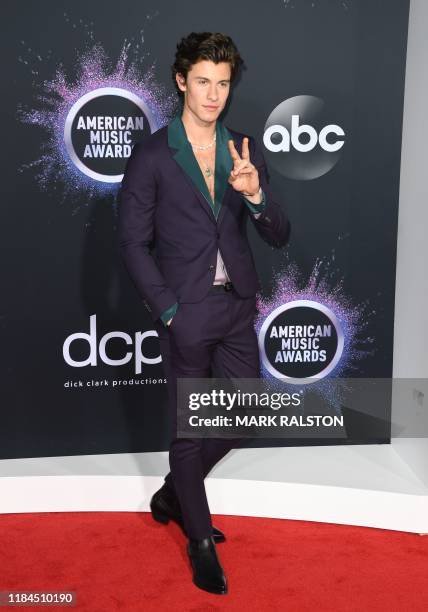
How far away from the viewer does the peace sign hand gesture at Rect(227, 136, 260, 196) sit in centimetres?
278

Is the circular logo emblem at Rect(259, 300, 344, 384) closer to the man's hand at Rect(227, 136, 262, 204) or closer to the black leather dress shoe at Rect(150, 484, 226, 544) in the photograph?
the black leather dress shoe at Rect(150, 484, 226, 544)

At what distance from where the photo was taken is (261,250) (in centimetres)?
393

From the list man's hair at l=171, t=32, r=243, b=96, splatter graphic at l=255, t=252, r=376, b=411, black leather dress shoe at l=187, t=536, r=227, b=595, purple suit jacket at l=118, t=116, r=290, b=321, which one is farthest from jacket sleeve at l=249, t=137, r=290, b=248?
black leather dress shoe at l=187, t=536, r=227, b=595

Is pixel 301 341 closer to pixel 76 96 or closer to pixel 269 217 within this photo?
pixel 269 217

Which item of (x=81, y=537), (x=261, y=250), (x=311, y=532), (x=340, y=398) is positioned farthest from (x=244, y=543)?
(x=261, y=250)

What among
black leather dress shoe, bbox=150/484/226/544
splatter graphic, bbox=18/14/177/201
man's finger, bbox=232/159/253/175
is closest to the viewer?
man's finger, bbox=232/159/253/175

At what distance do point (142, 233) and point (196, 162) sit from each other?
306mm

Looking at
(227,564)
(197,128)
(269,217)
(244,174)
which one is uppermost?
(197,128)

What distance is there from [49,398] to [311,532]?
1.29m

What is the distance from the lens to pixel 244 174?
9.24 ft

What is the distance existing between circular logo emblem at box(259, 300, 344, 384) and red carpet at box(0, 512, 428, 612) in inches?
30.0

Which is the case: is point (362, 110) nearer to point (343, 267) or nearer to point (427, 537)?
point (343, 267)

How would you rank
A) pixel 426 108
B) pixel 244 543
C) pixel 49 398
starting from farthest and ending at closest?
pixel 49 398
pixel 426 108
pixel 244 543

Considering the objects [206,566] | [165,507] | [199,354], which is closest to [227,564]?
[206,566]
